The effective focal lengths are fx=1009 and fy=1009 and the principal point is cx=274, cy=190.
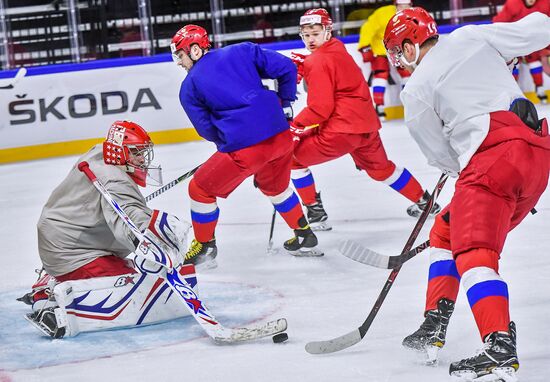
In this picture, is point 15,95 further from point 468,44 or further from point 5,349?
point 468,44

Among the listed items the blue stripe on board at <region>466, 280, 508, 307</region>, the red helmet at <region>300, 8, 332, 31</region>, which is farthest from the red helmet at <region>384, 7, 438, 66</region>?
the red helmet at <region>300, 8, 332, 31</region>

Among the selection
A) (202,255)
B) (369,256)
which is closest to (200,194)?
(202,255)

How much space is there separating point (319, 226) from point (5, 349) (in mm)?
2076

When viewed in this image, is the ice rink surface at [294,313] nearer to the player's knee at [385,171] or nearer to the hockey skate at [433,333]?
the hockey skate at [433,333]

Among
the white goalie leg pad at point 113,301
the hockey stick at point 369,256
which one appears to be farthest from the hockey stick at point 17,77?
the hockey stick at point 369,256

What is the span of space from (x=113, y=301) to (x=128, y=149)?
52cm

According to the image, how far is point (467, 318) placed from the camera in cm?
335

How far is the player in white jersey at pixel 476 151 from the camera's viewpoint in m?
2.52

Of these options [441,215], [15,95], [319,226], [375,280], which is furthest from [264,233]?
[15,95]

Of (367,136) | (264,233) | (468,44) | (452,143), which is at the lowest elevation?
(264,233)

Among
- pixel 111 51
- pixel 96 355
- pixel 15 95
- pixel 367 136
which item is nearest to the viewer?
pixel 96 355

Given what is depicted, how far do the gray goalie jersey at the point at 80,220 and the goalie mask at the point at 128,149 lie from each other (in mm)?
33

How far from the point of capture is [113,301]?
134 inches

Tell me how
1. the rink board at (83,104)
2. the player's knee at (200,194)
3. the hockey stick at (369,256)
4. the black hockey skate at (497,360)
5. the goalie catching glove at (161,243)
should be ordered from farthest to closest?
the rink board at (83,104), the player's knee at (200,194), the goalie catching glove at (161,243), the hockey stick at (369,256), the black hockey skate at (497,360)
